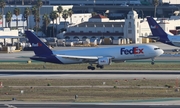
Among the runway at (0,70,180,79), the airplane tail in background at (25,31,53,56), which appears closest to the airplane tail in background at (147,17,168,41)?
the runway at (0,70,180,79)

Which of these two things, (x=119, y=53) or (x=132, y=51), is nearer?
(x=119, y=53)

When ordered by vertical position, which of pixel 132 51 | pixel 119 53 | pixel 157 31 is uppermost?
pixel 157 31

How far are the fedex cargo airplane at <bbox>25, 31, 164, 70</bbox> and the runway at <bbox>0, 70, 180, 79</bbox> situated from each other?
228 cm

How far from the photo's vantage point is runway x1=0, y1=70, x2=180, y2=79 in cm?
→ 7269

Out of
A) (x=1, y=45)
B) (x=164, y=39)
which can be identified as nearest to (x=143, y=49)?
(x=164, y=39)

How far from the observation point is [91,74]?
76000 millimetres

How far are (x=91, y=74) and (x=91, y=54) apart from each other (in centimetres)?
829

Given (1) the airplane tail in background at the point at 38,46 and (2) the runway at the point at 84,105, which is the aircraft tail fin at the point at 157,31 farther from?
(2) the runway at the point at 84,105

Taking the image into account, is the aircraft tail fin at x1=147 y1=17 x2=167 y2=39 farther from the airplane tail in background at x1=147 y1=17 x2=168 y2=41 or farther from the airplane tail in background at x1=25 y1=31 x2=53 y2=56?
the airplane tail in background at x1=25 y1=31 x2=53 y2=56

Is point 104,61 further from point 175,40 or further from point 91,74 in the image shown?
point 175,40

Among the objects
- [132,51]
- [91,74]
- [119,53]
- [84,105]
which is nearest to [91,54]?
[119,53]

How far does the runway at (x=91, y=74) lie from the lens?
7269 centimetres

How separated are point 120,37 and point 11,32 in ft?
97.1

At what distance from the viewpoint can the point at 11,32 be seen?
14562 cm
